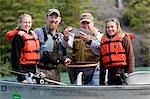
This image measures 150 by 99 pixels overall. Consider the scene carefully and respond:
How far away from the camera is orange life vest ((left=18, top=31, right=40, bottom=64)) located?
405cm

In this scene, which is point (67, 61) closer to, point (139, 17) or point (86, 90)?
point (86, 90)

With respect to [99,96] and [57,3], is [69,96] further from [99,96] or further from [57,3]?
[57,3]

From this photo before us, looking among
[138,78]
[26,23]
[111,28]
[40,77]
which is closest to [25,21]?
[26,23]

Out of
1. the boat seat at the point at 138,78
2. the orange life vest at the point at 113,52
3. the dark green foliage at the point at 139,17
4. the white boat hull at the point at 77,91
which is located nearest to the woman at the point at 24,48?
the white boat hull at the point at 77,91

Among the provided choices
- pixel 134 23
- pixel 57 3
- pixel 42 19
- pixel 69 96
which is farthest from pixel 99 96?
→ pixel 134 23

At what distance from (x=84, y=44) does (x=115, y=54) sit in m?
0.28

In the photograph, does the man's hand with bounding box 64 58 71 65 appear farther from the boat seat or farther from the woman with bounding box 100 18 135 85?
the boat seat

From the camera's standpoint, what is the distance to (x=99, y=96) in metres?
3.76

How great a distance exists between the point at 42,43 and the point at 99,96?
2.43ft

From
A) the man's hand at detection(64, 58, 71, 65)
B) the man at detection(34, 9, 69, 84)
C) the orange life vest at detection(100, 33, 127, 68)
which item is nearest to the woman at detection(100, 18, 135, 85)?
the orange life vest at detection(100, 33, 127, 68)

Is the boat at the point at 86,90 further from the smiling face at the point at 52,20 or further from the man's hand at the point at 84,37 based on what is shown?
the smiling face at the point at 52,20

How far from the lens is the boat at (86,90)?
12.1ft

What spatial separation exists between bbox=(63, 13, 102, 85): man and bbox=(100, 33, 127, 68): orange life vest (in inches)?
3.4

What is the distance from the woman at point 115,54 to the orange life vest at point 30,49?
59 centimetres
